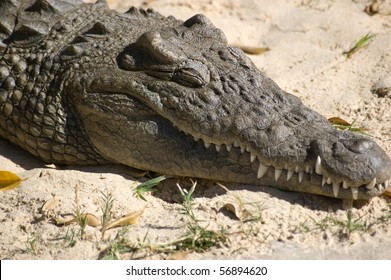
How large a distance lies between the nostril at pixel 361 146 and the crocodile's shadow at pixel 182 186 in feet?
1.19

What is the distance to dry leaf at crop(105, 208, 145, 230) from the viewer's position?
4140 mm

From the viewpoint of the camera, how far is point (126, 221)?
4.18 metres

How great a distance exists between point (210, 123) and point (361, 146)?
0.94 metres

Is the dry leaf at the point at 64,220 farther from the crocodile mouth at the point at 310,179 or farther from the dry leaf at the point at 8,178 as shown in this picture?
the crocodile mouth at the point at 310,179

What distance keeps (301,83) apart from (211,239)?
255 cm

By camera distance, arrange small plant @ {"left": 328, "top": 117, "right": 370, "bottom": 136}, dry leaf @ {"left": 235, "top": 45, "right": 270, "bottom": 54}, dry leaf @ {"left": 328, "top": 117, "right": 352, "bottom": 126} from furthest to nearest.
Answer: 1. dry leaf @ {"left": 235, "top": 45, "right": 270, "bottom": 54}
2. dry leaf @ {"left": 328, "top": 117, "right": 352, "bottom": 126}
3. small plant @ {"left": 328, "top": 117, "right": 370, "bottom": 136}

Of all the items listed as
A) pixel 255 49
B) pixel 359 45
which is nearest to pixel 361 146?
pixel 359 45

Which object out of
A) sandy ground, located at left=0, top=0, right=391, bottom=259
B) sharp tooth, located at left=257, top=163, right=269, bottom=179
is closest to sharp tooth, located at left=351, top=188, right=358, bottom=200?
sandy ground, located at left=0, top=0, right=391, bottom=259

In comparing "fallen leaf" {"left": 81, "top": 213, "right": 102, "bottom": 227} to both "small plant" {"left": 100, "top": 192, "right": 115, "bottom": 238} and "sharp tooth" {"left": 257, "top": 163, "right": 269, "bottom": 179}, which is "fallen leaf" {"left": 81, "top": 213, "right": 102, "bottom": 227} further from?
"sharp tooth" {"left": 257, "top": 163, "right": 269, "bottom": 179}

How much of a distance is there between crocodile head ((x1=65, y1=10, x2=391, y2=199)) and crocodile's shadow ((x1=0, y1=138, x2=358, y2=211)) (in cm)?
6

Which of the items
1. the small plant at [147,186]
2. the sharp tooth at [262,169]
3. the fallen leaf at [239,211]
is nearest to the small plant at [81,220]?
the small plant at [147,186]

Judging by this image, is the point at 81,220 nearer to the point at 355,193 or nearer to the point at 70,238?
the point at 70,238

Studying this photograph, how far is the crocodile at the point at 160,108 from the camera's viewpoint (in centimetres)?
421

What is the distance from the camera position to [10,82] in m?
5.05
